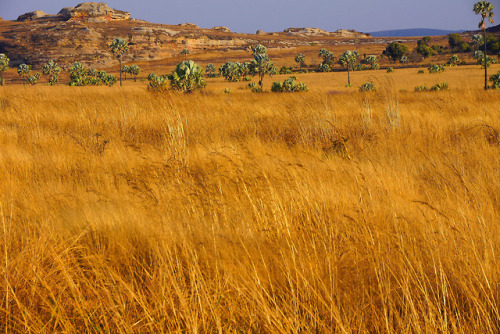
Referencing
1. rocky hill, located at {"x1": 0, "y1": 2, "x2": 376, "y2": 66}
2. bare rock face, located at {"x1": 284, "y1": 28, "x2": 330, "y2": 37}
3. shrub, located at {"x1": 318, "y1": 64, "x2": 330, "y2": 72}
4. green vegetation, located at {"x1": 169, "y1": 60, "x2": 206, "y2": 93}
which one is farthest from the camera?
bare rock face, located at {"x1": 284, "y1": 28, "x2": 330, "y2": 37}

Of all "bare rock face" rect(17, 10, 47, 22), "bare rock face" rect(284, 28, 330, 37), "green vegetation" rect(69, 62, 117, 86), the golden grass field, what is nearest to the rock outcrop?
"bare rock face" rect(284, 28, 330, 37)

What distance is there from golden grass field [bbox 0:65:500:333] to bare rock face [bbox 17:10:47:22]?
562 feet

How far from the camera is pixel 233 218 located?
3309 millimetres

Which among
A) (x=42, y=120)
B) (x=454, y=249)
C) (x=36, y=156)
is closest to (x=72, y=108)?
(x=42, y=120)

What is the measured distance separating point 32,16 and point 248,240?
17923 centimetres

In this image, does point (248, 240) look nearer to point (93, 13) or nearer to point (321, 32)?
point (93, 13)

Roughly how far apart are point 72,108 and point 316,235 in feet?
34.2

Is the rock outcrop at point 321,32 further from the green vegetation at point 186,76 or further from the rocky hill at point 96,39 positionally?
the green vegetation at point 186,76

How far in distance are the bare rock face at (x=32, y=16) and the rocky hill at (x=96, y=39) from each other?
1.10ft

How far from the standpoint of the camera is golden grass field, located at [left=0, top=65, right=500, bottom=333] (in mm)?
2027

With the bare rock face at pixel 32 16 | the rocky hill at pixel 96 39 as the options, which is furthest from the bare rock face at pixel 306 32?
the bare rock face at pixel 32 16

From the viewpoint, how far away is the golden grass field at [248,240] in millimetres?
2027

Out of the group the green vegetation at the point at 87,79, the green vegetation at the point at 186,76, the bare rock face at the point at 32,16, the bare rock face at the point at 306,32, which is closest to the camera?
the green vegetation at the point at 186,76

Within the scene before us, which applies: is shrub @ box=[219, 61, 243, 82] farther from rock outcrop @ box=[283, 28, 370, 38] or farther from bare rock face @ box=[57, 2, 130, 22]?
rock outcrop @ box=[283, 28, 370, 38]
